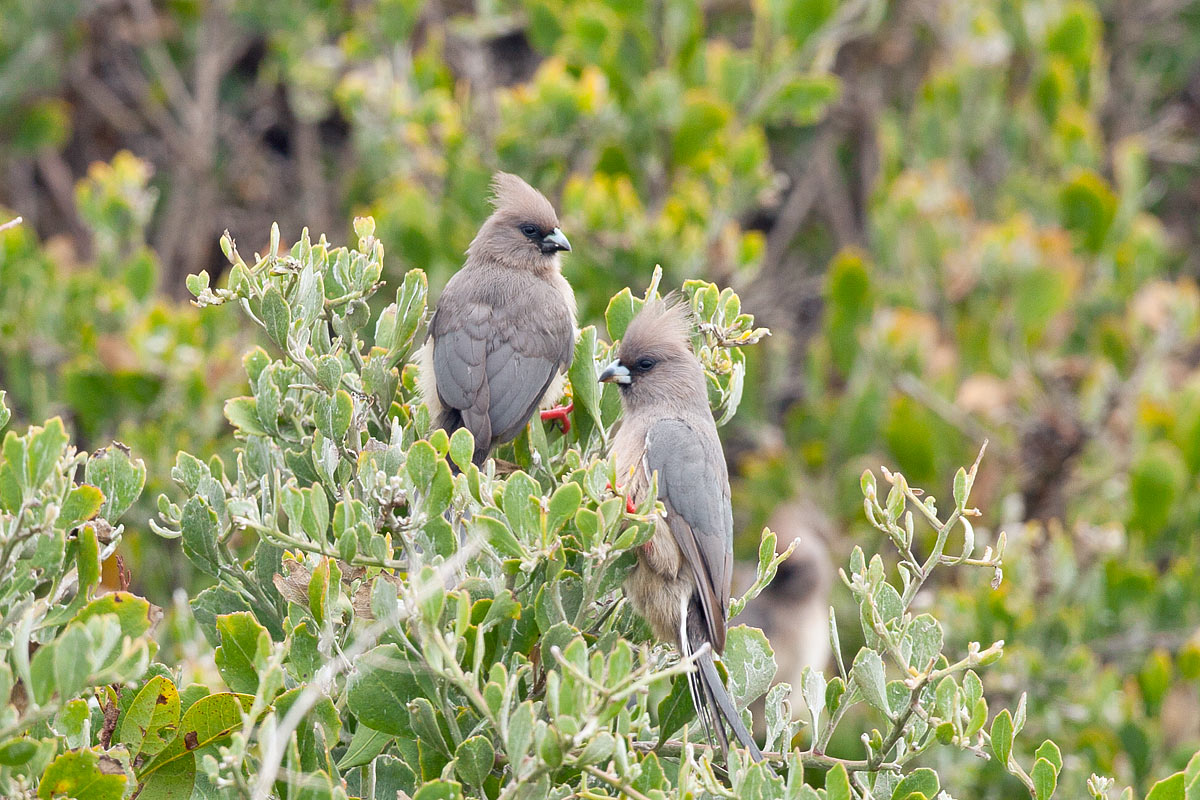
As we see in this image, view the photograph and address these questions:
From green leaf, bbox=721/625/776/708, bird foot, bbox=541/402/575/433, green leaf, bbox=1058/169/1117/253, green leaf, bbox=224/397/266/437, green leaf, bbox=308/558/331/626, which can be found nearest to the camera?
green leaf, bbox=308/558/331/626

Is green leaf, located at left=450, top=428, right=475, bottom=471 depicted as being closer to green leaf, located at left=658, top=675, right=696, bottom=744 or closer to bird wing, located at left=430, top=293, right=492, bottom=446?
green leaf, located at left=658, top=675, right=696, bottom=744

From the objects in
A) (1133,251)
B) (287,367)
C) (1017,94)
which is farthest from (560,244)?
(1017,94)

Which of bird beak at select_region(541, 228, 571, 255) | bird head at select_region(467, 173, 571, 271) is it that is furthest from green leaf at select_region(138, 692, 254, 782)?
bird beak at select_region(541, 228, 571, 255)

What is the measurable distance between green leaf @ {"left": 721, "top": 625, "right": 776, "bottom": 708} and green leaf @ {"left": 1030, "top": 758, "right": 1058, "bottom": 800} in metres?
0.56

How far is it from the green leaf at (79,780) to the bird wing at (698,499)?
1.46 meters

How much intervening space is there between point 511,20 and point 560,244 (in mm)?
3386

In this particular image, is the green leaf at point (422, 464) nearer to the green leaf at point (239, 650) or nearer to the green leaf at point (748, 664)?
the green leaf at point (239, 650)

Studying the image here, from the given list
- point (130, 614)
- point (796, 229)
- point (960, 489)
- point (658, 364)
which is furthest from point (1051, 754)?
point (796, 229)

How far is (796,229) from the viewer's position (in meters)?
9.52

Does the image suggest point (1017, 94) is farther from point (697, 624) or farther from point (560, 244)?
point (697, 624)

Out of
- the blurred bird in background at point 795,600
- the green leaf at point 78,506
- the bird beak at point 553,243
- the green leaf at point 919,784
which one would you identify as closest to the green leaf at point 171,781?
the green leaf at point 78,506

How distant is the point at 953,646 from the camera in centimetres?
610

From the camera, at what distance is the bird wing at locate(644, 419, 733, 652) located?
11.0ft

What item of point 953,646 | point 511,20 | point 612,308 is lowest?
point 953,646
